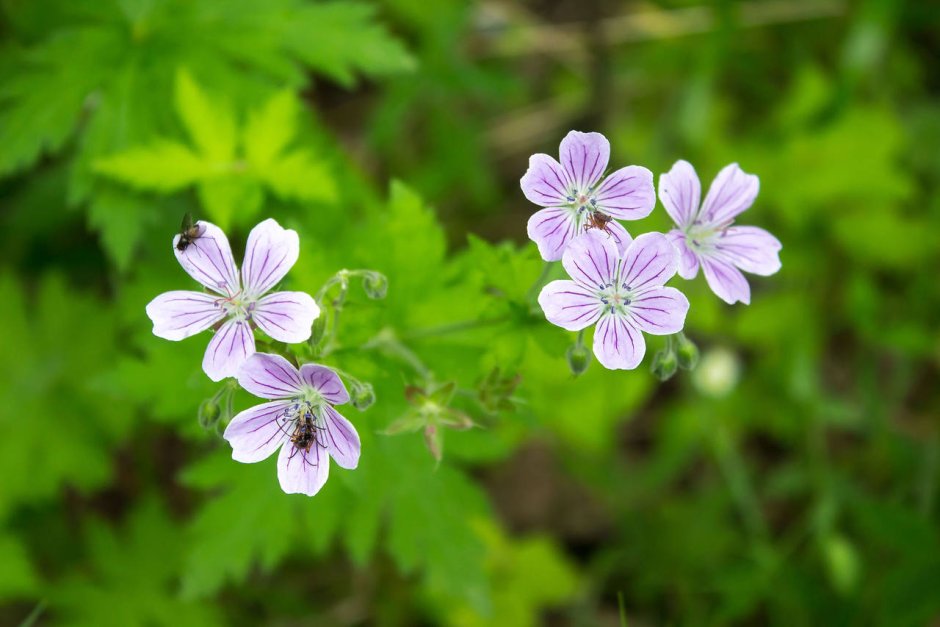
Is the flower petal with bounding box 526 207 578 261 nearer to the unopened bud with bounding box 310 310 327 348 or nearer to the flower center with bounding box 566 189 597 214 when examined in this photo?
the flower center with bounding box 566 189 597 214

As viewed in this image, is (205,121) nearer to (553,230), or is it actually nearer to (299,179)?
(299,179)

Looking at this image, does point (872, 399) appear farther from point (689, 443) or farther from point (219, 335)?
point (219, 335)

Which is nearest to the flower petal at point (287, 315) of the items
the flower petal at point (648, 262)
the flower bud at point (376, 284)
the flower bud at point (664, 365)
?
the flower bud at point (376, 284)

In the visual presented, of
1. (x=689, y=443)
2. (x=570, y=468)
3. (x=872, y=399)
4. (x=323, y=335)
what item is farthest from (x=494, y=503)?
(x=323, y=335)

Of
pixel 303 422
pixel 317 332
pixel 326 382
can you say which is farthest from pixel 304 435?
pixel 317 332

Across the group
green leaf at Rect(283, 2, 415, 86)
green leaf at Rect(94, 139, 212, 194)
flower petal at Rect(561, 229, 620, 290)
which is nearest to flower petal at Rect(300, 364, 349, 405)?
flower petal at Rect(561, 229, 620, 290)

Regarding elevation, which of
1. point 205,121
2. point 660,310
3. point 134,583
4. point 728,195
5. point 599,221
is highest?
point 205,121

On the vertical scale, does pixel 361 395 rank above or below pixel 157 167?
below

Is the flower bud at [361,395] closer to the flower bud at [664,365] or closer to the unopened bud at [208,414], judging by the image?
the unopened bud at [208,414]
